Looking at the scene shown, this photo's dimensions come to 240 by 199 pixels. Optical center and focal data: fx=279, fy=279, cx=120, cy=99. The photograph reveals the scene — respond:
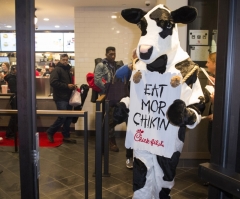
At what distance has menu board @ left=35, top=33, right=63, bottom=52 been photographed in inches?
397

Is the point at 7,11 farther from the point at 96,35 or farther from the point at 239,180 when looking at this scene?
the point at 96,35

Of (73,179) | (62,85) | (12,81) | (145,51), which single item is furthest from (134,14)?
(62,85)

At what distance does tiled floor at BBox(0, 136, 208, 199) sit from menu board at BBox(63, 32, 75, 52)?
6273 millimetres

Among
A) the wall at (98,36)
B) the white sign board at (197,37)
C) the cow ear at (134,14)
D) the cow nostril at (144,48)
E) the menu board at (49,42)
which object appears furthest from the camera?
the menu board at (49,42)

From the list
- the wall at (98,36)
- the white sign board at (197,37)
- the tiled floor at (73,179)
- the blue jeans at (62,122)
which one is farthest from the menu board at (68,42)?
the white sign board at (197,37)

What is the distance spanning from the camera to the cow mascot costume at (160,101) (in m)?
2.05

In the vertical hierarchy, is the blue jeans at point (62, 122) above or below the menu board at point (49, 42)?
below

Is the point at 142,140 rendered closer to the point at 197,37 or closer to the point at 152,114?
the point at 152,114

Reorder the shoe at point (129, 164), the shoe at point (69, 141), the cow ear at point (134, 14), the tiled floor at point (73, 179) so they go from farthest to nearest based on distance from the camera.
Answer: the shoe at point (69, 141)
the shoe at point (129, 164)
the tiled floor at point (73, 179)
the cow ear at point (134, 14)

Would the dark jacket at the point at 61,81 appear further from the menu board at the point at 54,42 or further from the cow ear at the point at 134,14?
the menu board at the point at 54,42

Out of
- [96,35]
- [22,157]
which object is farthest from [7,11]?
[96,35]

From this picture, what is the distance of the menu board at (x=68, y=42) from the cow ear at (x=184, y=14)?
8358mm

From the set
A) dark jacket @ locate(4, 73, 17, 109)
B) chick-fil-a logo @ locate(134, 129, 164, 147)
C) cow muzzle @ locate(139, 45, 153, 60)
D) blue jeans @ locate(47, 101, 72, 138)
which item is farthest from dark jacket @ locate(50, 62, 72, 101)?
cow muzzle @ locate(139, 45, 153, 60)

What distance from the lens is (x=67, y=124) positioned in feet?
16.8
